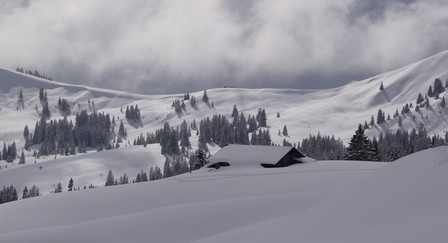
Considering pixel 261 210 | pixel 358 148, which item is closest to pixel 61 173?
pixel 358 148

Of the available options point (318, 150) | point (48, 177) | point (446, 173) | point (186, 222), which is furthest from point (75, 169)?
point (446, 173)

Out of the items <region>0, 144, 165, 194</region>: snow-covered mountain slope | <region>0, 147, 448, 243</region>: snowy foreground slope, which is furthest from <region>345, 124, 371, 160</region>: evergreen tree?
<region>0, 144, 165, 194</region>: snow-covered mountain slope

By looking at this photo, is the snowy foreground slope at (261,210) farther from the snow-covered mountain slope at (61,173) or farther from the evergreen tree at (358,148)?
the snow-covered mountain slope at (61,173)

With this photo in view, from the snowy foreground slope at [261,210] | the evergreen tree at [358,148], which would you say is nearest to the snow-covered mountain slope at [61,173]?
the evergreen tree at [358,148]

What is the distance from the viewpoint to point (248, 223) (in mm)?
20422

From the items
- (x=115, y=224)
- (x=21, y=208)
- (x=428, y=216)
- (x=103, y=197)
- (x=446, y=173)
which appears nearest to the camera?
(x=428, y=216)

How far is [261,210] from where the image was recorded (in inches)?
863

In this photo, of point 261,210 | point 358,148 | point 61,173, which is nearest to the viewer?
point 261,210

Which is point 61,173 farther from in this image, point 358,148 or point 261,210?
point 261,210

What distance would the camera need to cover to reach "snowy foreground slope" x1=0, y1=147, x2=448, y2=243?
10.7m

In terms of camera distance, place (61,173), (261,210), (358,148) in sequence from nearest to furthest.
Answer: (261,210), (358,148), (61,173)

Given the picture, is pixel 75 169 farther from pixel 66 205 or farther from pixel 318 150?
pixel 66 205

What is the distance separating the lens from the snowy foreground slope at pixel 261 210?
10.7 metres

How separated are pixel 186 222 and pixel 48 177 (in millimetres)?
176952
